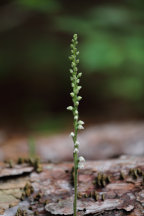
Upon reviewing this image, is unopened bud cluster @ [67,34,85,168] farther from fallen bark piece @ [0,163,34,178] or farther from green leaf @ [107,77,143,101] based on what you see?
green leaf @ [107,77,143,101]

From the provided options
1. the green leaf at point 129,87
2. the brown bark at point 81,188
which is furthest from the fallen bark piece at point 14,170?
the green leaf at point 129,87

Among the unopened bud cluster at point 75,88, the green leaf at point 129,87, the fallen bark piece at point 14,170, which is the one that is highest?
the green leaf at point 129,87

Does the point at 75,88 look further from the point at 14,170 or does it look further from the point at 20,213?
the point at 14,170

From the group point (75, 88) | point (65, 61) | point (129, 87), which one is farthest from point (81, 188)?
point (65, 61)

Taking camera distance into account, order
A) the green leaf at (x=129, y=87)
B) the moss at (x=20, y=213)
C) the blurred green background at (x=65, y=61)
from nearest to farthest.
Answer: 1. the moss at (x=20, y=213)
2. the blurred green background at (x=65, y=61)
3. the green leaf at (x=129, y=87)

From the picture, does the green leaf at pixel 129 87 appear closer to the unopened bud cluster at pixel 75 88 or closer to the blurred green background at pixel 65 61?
the blurred green background at pixel 65 61

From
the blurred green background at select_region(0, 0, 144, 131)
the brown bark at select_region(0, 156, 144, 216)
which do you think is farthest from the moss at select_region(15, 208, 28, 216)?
the blurred green background at select_region(0, 0, 144, 131)

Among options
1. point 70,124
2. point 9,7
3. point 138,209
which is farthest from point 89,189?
point 9,7
